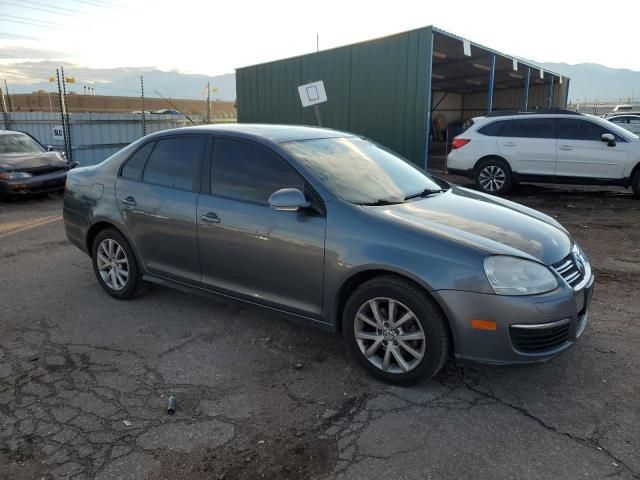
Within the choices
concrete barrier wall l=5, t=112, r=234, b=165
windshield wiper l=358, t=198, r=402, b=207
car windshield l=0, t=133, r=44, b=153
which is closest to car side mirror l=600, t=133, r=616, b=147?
windshield wiper l=358, t=198, r=402, b=207

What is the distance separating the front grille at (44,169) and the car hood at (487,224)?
9223 mm

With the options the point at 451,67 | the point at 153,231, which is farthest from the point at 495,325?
the point at 451,67

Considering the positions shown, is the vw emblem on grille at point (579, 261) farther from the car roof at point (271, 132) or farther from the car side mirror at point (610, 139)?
the car side mirror at point (610, 139)

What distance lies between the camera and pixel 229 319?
4.30 m

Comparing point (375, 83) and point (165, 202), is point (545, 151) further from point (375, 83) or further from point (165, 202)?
point (165, 202)

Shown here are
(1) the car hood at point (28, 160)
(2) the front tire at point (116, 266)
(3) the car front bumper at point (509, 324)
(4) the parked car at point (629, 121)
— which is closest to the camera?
(3) the car front bumper at point (509, 324)

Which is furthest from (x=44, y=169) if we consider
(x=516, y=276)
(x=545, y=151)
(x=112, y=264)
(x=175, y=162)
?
(x=516, y=276)

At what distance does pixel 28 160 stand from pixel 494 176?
31.6 ft

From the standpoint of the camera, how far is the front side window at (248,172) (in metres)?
3.59

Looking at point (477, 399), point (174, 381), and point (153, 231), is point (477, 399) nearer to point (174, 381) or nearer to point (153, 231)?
point (174, 381)

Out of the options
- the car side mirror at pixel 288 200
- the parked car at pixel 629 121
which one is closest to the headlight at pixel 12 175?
the car side mirror at pixel 288 200

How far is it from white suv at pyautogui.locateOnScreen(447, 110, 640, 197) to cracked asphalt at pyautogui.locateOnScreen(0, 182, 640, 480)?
5.99 meters

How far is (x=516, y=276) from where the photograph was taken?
114 inches

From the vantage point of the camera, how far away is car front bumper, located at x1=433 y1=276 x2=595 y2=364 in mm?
2826
